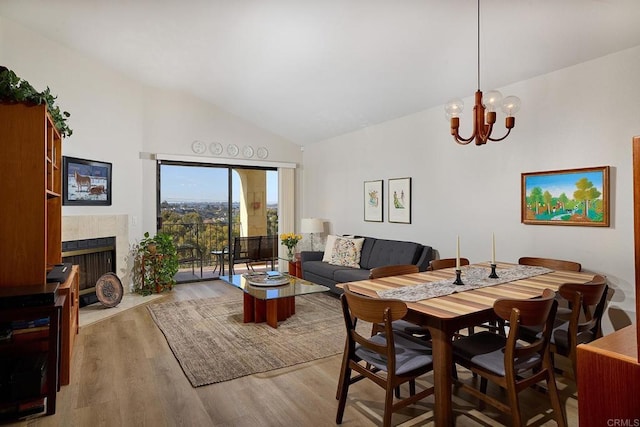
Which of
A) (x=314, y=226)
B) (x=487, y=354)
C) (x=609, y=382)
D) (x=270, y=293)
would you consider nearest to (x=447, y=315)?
(x=487, y=354)

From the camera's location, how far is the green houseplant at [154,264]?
5.48m

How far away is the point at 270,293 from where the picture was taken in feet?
12.3

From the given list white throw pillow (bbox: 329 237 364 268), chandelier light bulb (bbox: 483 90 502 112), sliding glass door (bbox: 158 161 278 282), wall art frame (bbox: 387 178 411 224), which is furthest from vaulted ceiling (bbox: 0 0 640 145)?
white throw pillow (bbox: 329 237 364 268)

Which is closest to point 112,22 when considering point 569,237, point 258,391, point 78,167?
point 78,167

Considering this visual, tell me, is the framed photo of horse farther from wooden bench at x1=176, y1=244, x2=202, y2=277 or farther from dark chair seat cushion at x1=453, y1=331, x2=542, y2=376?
dark chair seat cushion at x1=453, y1=331, x2=542, y2=376

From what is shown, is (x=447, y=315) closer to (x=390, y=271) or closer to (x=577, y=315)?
(x=577, y=315)

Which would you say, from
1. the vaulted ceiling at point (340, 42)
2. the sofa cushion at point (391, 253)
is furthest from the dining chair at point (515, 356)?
the sofa cushion at point (391, 253)

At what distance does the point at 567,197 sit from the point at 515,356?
2.15m

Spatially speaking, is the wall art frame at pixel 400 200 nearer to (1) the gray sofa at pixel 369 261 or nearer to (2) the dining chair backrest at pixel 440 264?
(1) the gray sofa at pixel 369 261

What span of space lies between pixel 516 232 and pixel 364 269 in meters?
2.10

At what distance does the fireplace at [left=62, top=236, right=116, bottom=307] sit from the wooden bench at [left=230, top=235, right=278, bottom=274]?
6.76ft

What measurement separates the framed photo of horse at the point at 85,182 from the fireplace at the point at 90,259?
21.1 inches

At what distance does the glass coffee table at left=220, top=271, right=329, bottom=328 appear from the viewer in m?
3.82

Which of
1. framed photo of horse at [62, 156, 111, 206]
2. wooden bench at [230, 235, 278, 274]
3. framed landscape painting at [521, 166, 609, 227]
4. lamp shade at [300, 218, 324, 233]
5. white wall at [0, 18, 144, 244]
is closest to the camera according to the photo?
framed landscape painting at [521, 166, 609, 227]
